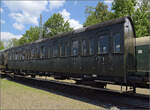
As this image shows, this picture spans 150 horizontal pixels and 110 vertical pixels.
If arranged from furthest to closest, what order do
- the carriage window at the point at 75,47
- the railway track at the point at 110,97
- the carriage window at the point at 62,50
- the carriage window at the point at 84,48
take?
the carriage window at the point at 62,50, the carriage window at the point at 75,47, the carriage window at the point at 84,48, the railway track at the point at 110,97

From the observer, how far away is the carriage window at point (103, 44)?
7.61 m

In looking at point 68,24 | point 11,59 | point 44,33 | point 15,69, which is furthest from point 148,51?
point 44,33

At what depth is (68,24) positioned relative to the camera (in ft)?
116

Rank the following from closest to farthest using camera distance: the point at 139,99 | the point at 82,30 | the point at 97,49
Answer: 1. the point at 139,99
2. the point at 97,49
3. the point at 82,30

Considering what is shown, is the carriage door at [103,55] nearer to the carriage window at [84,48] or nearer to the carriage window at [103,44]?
the carriage window at [103,44]

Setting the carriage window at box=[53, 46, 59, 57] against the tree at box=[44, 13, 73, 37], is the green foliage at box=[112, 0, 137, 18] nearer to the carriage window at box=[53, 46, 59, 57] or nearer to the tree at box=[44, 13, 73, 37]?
the carriage window at box=[53, 46, 59, 57]

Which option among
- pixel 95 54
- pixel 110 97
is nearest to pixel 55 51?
pixel 95 54

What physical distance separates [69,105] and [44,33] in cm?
3150

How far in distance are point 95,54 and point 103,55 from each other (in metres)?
0.54

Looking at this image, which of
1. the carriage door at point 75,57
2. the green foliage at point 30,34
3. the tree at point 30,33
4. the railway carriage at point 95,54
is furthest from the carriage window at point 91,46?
the tree at point 30,33

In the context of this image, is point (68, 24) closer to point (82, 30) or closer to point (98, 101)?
point (82, 30)

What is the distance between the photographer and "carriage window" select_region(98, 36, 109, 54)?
761 centimetres

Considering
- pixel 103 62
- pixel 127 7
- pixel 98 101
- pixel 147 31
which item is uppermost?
pixel 127 7

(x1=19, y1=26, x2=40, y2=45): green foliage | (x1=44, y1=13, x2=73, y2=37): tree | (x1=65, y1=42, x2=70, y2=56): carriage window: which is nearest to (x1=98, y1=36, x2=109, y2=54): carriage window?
(x1=65, y1=42, x2=70, y2=56): carriage window
